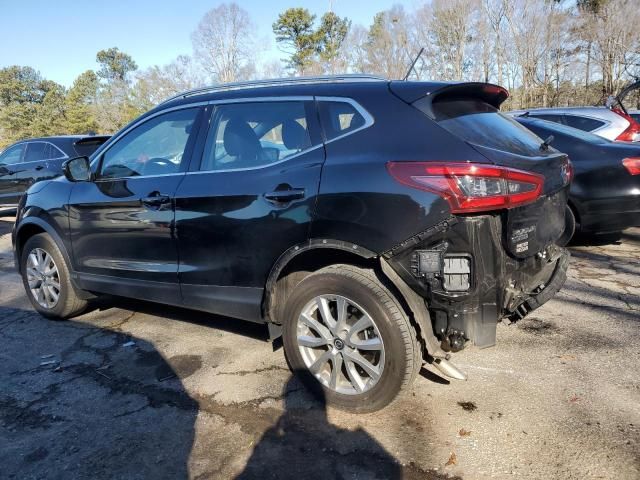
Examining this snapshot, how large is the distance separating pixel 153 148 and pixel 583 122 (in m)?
6.13

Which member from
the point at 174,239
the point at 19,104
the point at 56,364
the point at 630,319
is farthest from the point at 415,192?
the point at 19,104

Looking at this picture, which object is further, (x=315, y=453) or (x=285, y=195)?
(x=285, y=195)

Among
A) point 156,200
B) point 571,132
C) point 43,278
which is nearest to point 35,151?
point 43,278

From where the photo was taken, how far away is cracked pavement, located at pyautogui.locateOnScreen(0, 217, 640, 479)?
2.38 metres

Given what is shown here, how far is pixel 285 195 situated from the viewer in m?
2.79

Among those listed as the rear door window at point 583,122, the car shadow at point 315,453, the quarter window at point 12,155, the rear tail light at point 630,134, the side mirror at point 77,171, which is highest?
the quarter window at point 12,155

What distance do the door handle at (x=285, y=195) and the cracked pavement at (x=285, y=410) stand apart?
1.21 m

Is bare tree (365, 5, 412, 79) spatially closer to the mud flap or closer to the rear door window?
the rear door window

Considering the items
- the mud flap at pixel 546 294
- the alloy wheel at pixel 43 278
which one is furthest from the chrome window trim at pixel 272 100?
the mud flap at pixel 546 294

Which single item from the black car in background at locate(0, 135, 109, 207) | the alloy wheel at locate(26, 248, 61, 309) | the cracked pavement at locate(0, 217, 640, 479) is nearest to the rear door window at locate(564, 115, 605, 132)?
the cracked pavement at locate(0, 217, 640, 479)

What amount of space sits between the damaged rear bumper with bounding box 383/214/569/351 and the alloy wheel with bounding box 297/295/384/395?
13.7 inches

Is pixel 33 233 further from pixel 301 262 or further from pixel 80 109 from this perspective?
pixel 80 109

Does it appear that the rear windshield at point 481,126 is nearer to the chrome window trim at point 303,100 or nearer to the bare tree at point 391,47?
the chrome window trim at point 303,100

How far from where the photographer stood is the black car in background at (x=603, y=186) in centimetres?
522
